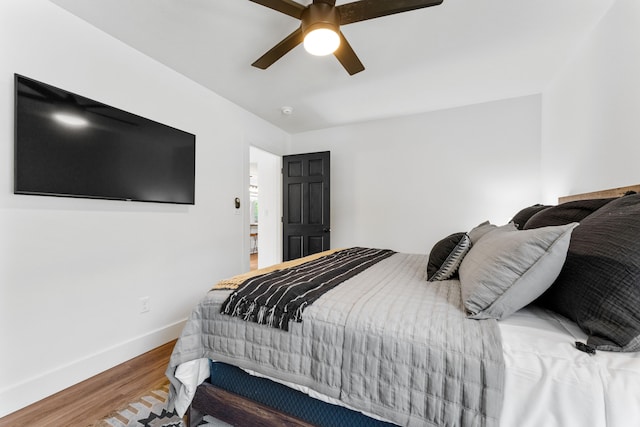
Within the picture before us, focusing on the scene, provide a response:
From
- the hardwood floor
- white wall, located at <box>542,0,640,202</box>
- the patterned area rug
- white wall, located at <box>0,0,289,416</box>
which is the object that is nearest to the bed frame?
the patterned area rug

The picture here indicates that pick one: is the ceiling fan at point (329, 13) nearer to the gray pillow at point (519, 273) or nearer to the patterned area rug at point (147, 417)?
the gray pillow at point (519, 273)

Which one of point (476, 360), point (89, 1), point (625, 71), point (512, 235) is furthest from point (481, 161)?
point (89, 1)

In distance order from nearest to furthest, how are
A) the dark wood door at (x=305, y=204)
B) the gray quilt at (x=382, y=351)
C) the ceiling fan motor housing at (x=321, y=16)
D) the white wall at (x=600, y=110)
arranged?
the gray quilt at (x=382, y=351)
the ceiling fan motor housing at (x=321, y=16)
the white wall at (x=600, y=110)
the dark wood door at (x=305, y=204)

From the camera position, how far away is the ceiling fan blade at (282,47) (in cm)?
166

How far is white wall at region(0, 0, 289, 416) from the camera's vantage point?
157 centimetres

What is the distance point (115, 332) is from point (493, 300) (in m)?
2.49

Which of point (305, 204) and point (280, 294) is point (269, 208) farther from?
point (280, 294)

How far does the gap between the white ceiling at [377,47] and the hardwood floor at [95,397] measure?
2.47 m

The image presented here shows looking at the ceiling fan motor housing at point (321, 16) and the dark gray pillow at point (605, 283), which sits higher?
the ceiling fan motor housing at point (321, 16)

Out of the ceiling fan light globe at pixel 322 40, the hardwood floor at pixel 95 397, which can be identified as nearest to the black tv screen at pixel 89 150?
the hardwood floor at pixel 95 397

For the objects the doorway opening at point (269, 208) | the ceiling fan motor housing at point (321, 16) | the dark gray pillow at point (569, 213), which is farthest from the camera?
the doorway opening at point (269, 208)

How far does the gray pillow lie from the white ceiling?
5.27 feet

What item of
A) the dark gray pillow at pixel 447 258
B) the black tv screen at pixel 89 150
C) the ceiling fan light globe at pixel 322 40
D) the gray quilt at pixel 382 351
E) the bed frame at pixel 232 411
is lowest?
the bed frame at pixel 232 411

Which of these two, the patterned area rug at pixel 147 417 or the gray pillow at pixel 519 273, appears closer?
the gray pillow at pixel 519 273
